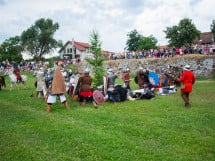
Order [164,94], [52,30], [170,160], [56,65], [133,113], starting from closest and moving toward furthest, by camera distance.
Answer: [170,160] < [133,113] < [56,65] < [164,94] < [52,30]

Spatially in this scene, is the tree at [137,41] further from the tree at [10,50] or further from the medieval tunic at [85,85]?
the medieval tunic at [85,85]

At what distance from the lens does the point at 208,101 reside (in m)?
13.4

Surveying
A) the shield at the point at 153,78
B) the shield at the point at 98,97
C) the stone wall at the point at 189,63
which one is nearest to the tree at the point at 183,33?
the stone wall at the point at 189,63

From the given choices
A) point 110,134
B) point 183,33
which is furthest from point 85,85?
point 183,33

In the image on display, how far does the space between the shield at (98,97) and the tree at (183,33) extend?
3514cm

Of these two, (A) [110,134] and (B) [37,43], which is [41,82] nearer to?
(A) [110,134]

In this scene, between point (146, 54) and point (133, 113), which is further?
point (146, 54)

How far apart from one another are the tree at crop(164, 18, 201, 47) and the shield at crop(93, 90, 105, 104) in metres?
35.1

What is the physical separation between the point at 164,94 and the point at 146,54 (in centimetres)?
1886

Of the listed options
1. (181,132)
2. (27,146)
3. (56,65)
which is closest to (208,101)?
(181,132)

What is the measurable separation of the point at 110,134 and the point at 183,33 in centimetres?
4034

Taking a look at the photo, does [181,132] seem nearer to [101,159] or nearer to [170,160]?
[170,160]

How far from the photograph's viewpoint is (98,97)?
43.0ft

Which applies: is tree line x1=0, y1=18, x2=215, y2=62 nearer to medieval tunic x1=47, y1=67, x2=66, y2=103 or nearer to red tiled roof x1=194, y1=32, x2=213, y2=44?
Answer: red tiled roof x1=194, y1=32, x2=213, y2=44
